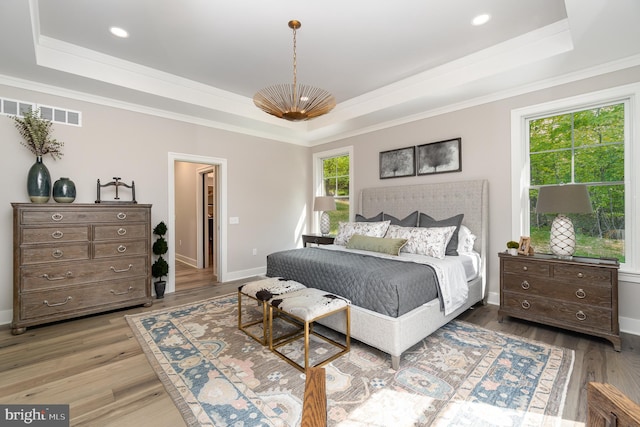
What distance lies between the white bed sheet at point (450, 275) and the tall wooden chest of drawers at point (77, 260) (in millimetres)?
2931

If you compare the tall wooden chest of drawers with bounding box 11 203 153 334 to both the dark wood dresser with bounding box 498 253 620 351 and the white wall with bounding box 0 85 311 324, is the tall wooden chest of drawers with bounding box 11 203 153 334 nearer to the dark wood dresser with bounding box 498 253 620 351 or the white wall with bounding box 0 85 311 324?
the white wall with bounding box 0 85 311 324

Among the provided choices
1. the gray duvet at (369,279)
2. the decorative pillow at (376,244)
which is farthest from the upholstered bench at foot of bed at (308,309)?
the decorative pillow at (376,244)

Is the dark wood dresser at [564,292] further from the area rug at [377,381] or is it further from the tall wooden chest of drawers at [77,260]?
the tall wooden chest of drawers at [77,260]

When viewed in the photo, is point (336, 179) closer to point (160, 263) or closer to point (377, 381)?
point (160, 263)

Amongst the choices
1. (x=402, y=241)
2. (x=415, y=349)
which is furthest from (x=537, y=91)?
(x=415, y=349)

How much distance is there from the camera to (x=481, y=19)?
2.64 m

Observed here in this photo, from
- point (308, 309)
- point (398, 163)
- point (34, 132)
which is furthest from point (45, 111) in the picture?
point (398, 163)

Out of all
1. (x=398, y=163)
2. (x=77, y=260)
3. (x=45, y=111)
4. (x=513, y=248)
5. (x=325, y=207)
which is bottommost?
(x=77, y=260)

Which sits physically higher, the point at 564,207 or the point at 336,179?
the point at 336,179

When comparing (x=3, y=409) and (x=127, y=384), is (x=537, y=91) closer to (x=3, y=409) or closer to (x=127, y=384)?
(x=127, y=384)

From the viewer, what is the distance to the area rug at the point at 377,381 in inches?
67.0

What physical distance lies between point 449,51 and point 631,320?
323 cm

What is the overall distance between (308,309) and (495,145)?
10.1ft

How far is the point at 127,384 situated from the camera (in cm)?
202
